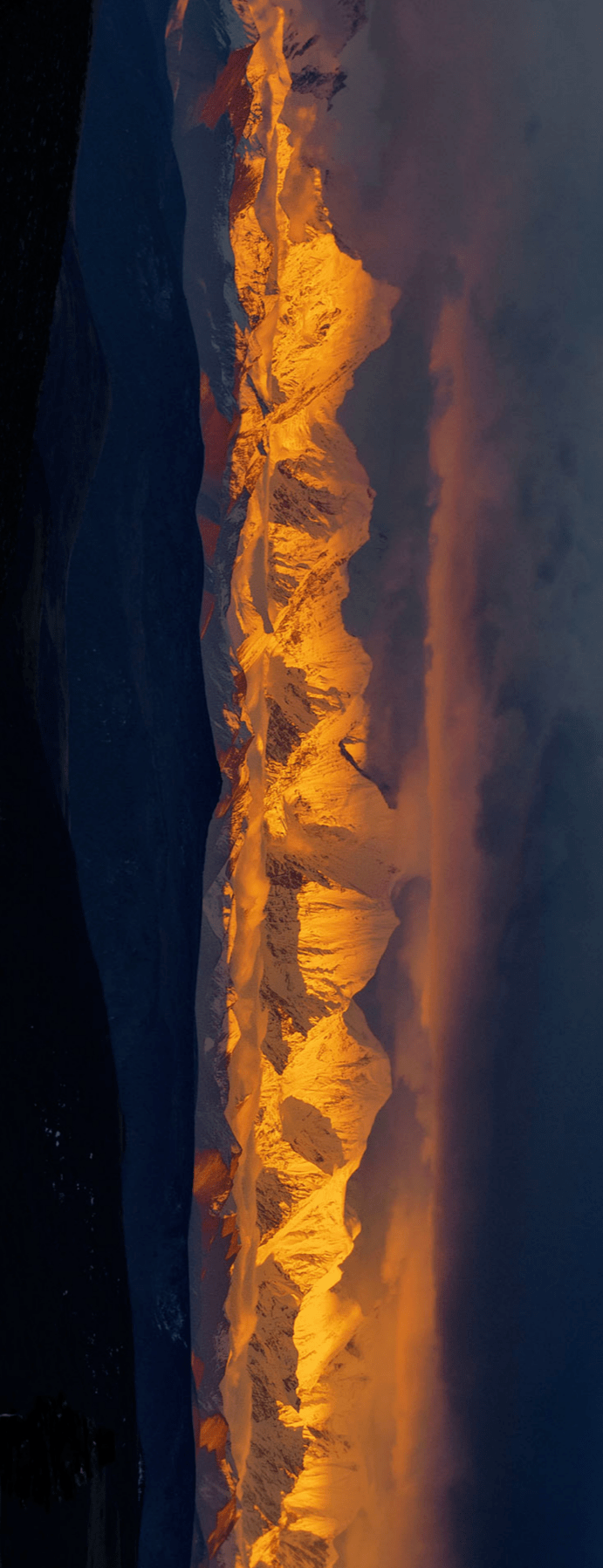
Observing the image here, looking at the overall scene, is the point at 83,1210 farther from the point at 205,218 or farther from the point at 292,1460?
the point at 205,218

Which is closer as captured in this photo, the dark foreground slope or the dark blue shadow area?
the dark foreground slope

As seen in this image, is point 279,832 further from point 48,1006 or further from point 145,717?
point 48,1006

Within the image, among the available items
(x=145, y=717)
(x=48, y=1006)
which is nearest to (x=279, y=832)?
(x=145, y=717)

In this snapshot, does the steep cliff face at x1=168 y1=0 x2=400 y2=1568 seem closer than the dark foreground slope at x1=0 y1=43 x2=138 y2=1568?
No

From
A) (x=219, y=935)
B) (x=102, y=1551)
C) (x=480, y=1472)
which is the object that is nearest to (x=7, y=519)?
(x=219, y=935)
